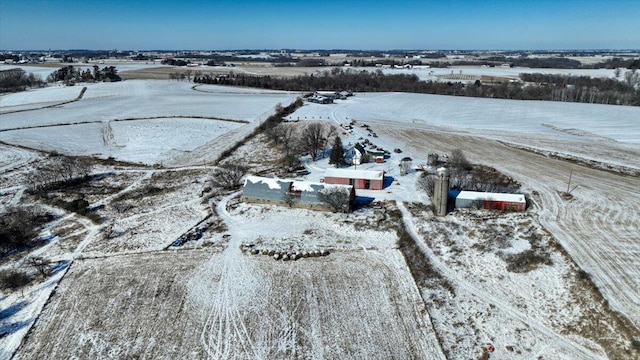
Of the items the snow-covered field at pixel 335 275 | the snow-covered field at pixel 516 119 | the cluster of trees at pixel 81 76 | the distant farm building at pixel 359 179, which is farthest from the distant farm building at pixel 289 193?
the cluster of trees at pixel 81 76

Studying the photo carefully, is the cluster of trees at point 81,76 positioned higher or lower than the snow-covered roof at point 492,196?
higher

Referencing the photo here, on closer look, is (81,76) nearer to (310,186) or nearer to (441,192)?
(310,186)

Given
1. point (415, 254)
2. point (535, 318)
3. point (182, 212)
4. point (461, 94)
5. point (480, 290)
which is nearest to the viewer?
point (535, 318)

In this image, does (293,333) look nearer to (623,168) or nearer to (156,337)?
(156,337)

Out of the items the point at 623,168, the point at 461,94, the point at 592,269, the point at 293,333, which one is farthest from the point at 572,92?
the point at 293,333

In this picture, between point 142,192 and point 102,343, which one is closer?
point 102,343

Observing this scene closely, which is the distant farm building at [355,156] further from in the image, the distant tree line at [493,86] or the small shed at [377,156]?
the distant tree line at [493,86]
